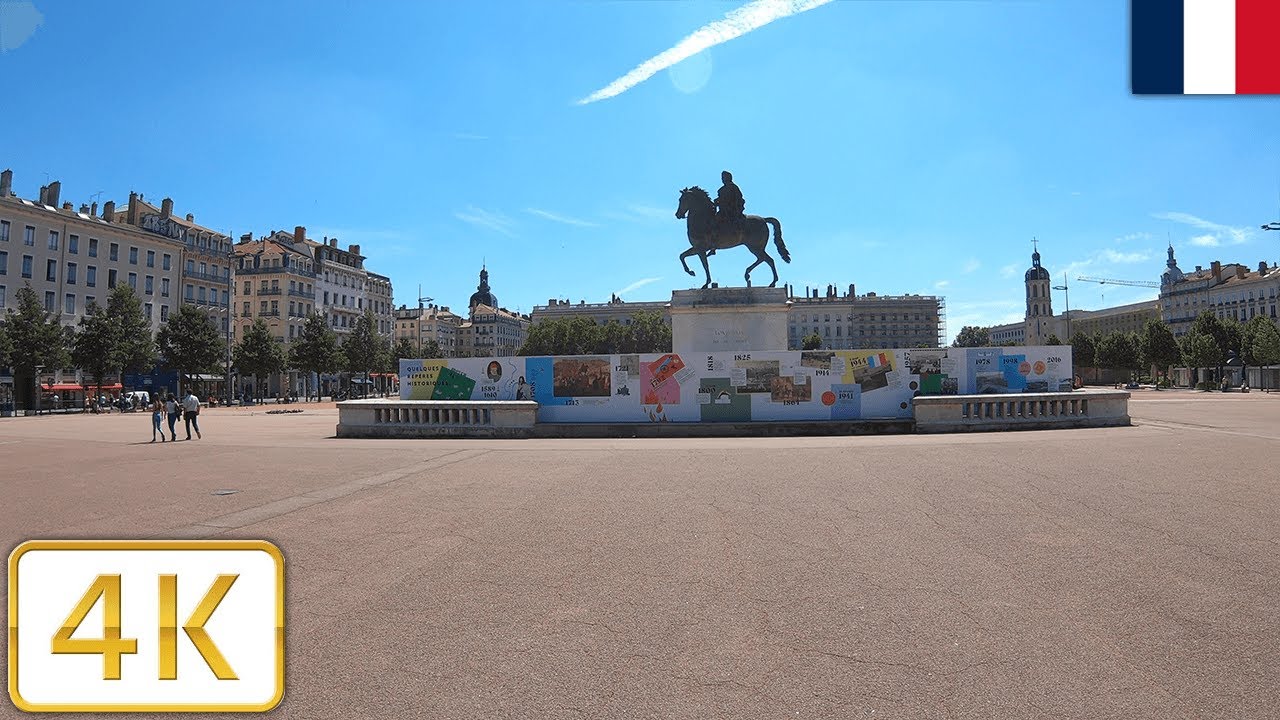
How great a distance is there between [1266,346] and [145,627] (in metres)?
92.1

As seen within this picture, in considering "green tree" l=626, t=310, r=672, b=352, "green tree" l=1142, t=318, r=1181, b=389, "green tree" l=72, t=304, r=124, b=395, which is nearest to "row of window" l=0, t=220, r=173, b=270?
"green tree" l=72, t=304, r=124, b=395

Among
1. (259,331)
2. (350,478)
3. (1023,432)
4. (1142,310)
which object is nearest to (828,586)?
(350,478)

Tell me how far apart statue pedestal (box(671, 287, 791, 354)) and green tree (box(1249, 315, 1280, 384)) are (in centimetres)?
7250

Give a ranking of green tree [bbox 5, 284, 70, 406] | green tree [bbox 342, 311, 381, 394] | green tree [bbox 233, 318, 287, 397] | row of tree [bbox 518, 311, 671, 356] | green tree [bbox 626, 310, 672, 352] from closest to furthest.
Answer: green tree [bbox 5, 284, 70, 406] < green tree [bbox 233, 318, 287, 397] < green tree [bbox 342, 311, 381, 394] < row of tree [bbox 518, 311, 671, 356] < green tree [bbox 626, 310, 672, 352]

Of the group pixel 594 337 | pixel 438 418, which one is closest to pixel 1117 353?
pixel 594 337

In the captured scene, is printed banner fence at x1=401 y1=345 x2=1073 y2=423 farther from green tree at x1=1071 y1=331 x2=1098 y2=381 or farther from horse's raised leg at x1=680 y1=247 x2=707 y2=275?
green tree at x1=1071 y1=331 x2=1098 y2=381

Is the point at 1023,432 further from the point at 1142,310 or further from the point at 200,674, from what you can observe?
the point at 1142,310

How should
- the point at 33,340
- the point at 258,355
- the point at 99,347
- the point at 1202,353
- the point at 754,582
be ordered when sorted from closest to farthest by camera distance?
the point at 754,582 → the point at 33,340 → the point at 99,347 → the point at 258,355 → the point at 1202,353

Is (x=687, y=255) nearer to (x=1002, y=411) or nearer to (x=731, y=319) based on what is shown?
(x=731, y=319)

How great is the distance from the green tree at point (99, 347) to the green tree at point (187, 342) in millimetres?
7871

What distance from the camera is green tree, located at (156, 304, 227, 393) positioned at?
2454 inches

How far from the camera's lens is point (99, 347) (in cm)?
5281

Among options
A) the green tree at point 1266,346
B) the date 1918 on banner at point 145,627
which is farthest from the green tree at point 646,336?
the date 1918 on banner at point 145,627

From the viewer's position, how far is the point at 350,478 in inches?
473
